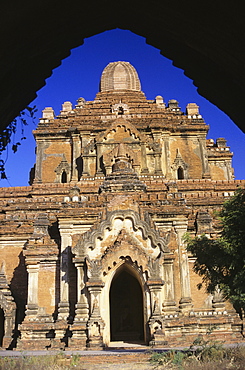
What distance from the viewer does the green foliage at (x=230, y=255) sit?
37.5 feet

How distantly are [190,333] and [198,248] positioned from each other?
4.85m

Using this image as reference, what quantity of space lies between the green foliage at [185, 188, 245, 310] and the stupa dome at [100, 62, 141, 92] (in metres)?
26.4

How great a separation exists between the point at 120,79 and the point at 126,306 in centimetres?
2349

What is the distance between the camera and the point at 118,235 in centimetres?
Result: 1620

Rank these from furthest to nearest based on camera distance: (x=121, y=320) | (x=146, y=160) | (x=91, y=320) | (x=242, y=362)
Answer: (x=146, y=160) → (x=121, y=320) → (x=91, y=320) → (x=242, y=362)

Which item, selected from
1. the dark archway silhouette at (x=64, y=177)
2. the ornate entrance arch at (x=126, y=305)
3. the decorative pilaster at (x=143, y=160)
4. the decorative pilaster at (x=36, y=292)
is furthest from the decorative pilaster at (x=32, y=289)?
Answer: the dark archway silhouette at (x=64, y=177)

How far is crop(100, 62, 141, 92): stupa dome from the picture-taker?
36875 mm

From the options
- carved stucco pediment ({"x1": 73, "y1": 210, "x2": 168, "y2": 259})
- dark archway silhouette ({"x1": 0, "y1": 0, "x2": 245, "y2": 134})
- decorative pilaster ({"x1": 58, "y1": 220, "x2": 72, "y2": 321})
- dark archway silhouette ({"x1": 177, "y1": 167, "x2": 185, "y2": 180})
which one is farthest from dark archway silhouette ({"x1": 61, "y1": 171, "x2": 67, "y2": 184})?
dark archway silhouette ({"x1": 0, "y1": 0, "x2": 245, "y2": 134})

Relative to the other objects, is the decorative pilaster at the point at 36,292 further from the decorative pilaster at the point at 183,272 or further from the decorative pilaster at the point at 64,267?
the decorative pilaster at the point at 183,272

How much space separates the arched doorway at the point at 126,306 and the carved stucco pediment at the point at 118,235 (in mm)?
3285

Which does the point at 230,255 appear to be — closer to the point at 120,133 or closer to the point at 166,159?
the point at 166,159

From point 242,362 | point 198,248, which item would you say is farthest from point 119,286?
point 242,362

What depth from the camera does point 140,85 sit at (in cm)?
3778

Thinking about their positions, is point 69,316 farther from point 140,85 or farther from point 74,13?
point 140,85
